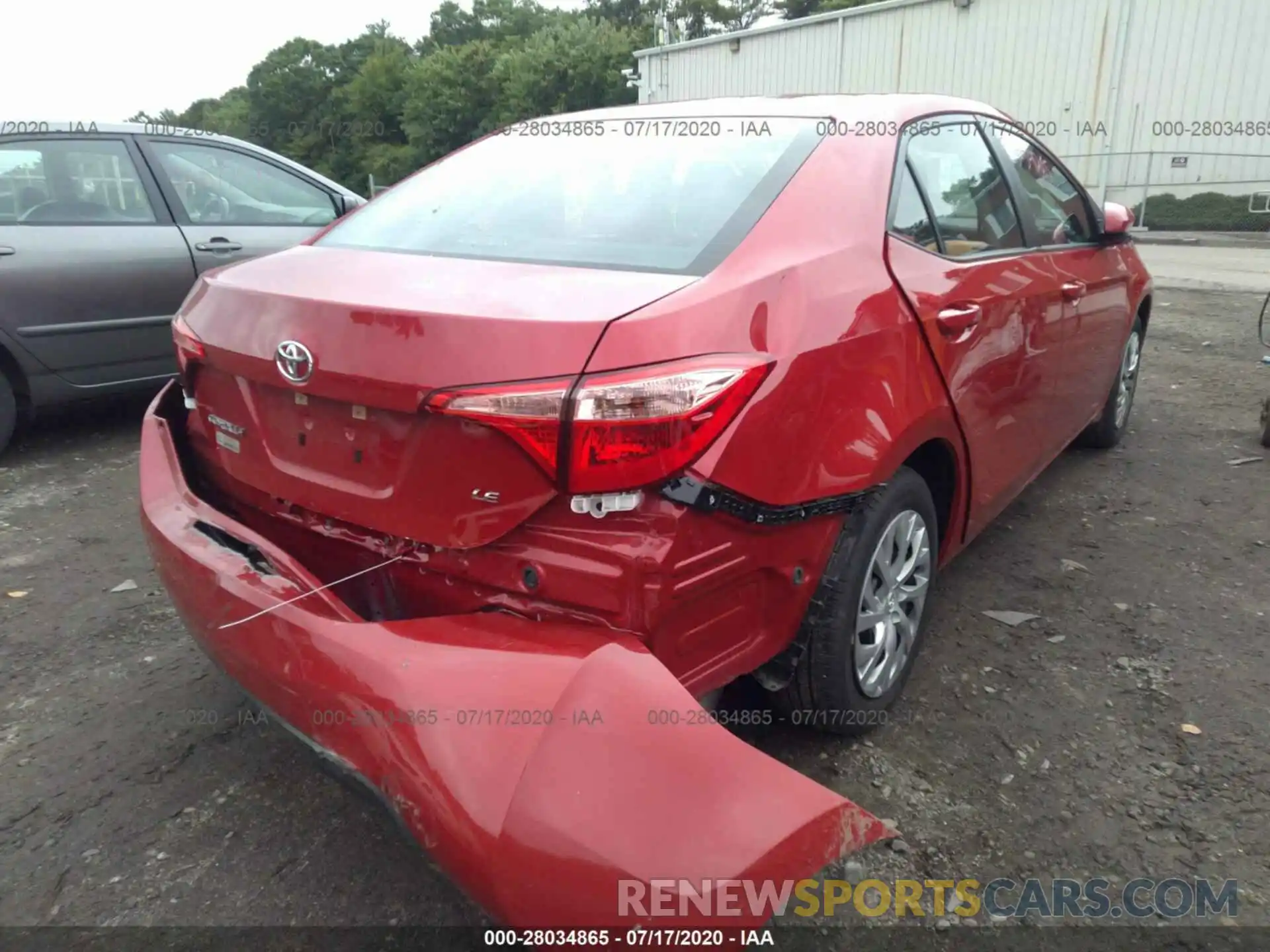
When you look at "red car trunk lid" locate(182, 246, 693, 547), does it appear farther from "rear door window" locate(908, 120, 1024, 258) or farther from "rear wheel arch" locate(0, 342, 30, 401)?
"rear wheel arch" locate(0, 342, 30, 401)

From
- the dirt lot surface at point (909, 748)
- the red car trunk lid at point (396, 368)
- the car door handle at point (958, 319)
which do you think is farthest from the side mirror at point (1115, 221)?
the red car trunk lid at point (396, 368)

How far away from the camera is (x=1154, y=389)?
20.1 ft

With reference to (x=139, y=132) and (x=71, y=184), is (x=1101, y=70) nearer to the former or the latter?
(x=139, y=132)

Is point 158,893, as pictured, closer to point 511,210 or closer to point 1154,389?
point 511,210

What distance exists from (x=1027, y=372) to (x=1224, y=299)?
831 cm

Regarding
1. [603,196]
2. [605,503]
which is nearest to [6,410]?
[603,196]

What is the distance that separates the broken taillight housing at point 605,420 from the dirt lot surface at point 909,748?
0.71 metres

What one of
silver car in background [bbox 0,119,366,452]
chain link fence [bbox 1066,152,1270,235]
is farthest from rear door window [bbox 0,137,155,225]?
chain link fence [bbox 1066,152,1270,235]

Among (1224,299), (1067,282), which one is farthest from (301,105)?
(1067,282)

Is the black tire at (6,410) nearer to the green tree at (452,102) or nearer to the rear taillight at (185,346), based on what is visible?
the rear taillight at (185,346)

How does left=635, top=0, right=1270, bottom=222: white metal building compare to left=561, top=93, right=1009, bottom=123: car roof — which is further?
left=635, top=0, right=1270, bottom=222: white metal building

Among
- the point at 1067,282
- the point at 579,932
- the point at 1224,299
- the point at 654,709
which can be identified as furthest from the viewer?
the point at 1224,299

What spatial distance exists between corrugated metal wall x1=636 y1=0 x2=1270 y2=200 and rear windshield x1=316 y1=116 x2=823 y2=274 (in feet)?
48.8

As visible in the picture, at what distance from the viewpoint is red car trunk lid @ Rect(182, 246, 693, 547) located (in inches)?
65.7
